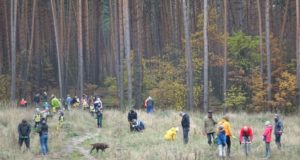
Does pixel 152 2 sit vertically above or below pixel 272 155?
above

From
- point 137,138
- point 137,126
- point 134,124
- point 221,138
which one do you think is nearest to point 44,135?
point 137,138

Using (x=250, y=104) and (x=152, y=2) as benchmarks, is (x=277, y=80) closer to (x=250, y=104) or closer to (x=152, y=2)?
(x=250, y=104)

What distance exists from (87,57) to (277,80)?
2054cm

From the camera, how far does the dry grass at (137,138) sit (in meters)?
19.8

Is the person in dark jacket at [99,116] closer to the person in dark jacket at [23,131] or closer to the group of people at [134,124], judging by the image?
the group of people at [134,124]

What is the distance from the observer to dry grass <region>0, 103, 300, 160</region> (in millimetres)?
19783

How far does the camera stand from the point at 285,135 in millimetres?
24781

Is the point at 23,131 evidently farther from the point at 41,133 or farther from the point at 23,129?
the point at 41,133

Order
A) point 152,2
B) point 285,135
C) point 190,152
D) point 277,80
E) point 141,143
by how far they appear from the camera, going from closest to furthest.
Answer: point 190,152 < point 141,143 < point 285,135 < point 277,80 < point 152,2

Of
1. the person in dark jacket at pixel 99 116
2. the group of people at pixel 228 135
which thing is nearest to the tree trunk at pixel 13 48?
the person in dark jacket at pixel 99 116

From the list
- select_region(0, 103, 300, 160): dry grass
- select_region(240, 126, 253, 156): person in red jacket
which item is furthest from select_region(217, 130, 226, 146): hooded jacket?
select_region(240, 126, 253, 156): person in red jacket

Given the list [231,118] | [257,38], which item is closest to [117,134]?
[231,118]

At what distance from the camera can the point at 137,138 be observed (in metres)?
23.6

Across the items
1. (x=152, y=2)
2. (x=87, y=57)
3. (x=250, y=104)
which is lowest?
(x=250, y=104)
